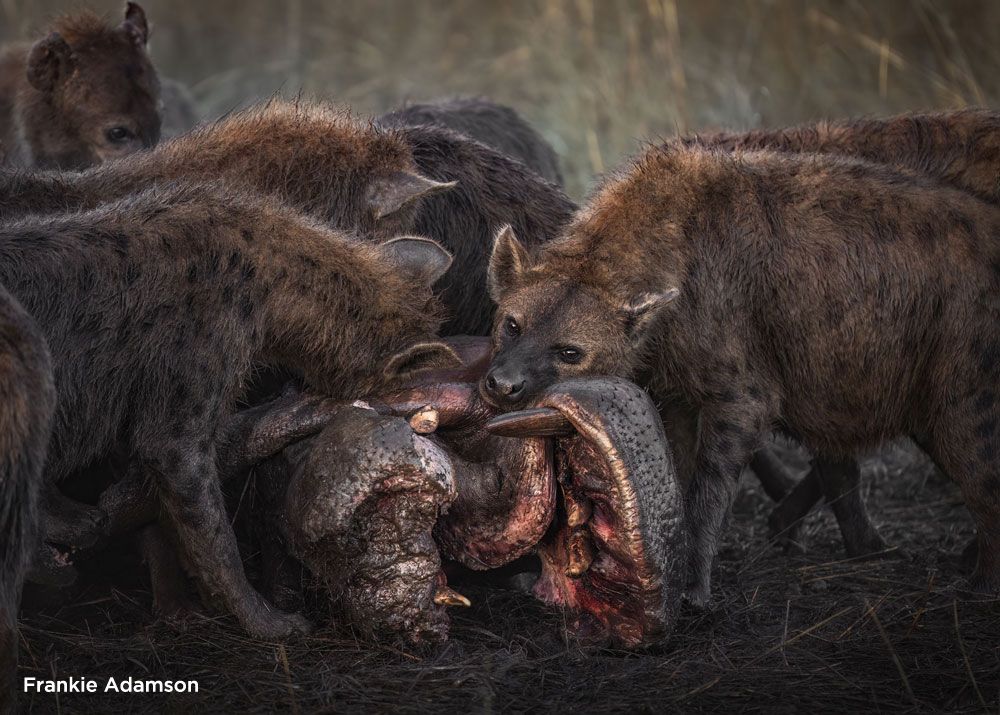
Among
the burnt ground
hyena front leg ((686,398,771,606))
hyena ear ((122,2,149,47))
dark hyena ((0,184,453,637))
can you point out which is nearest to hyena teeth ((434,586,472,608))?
the burnt ground

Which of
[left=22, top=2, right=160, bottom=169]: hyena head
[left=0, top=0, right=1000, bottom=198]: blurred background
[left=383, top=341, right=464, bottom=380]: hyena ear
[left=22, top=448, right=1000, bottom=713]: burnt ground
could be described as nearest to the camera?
[left=22, top=448, right=1000, bottom=713]: burnt ground

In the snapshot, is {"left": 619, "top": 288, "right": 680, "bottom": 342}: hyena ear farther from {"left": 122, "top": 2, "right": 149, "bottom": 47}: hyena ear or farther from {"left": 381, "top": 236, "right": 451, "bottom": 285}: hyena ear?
{"left": 122, "top": 2, "right": 149, "bottom": 47}: hyena ear

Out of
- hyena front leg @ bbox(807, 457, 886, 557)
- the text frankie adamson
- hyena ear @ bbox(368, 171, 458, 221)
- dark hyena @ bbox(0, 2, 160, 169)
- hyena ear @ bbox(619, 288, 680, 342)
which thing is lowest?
hyena front leg @ bbox(807, 457, 886, 557)

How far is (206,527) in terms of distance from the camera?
126 inches

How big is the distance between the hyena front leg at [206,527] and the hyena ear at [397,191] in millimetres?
1086

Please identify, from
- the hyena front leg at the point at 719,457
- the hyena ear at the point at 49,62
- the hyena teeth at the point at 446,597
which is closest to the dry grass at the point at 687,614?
the hyena teeth at the point at 446,597

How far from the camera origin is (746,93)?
7707 mm

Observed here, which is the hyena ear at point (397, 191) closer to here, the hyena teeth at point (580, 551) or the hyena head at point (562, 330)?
the hyena head at point (562, 330)

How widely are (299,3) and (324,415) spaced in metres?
7.60

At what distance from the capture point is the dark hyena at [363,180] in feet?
12.6

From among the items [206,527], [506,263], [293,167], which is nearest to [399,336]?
[506,263]

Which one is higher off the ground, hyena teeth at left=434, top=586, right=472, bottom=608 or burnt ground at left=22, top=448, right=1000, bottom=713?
hyena teeth at left=434, top=586, right=472, bottom=608

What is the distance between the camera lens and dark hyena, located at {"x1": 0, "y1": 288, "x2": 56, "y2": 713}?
8.59 feet

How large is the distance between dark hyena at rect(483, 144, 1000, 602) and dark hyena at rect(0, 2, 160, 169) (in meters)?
2.22
